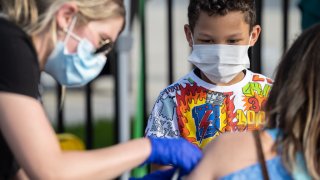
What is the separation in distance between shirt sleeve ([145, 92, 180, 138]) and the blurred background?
3.56ft

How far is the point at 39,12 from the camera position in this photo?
2186 mm

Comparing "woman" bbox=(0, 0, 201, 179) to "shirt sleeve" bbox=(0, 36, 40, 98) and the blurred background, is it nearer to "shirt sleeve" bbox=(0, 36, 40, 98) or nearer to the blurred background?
"shirt sleeve" bbox=(0, 36, 40, 98)

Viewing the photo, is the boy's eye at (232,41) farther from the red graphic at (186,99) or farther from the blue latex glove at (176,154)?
the blue latex glove at (176,154)

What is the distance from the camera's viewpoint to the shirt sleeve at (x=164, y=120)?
9.29 ft

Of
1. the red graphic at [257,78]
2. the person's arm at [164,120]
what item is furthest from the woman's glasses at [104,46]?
the red graphic at [257,78]

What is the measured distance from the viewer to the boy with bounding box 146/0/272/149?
2834 millimetres

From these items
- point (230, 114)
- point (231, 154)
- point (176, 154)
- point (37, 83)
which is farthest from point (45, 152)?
point (230, 114)

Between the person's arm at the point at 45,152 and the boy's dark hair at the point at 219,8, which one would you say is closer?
the person's arm at the point at 45,152

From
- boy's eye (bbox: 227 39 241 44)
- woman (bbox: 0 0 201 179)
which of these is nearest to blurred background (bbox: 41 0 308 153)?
boy's eye (bbox: 227 39 241 44)

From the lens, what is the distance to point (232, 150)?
1983mm

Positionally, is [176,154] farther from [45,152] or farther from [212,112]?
[212,112]

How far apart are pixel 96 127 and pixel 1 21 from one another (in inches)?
162

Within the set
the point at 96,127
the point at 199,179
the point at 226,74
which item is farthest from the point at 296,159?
the point at 96,127

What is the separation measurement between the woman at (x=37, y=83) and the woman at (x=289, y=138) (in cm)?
14
